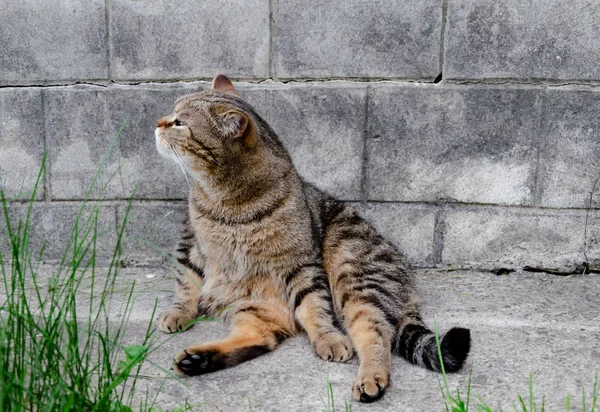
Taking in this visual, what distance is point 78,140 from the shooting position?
388cm

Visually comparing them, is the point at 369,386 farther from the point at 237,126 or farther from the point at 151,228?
the point at 151,228

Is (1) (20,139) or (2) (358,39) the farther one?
(1) (20,139)

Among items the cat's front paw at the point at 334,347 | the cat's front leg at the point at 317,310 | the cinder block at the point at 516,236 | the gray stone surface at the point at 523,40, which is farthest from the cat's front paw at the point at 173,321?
the gray stone surface at the point at 523,40

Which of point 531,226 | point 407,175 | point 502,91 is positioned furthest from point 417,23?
point 531,226

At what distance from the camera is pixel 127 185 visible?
394 centimetres

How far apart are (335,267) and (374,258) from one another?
215 millimetres

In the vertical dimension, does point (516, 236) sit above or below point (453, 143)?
below

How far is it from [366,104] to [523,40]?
978 millimetres

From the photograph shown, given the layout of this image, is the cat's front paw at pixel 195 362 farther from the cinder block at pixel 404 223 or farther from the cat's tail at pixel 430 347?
the cinder block at pixel 404 223

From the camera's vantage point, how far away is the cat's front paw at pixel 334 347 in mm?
2848

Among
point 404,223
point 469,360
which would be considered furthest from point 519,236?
point 469,360

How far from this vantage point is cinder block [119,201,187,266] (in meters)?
3.95

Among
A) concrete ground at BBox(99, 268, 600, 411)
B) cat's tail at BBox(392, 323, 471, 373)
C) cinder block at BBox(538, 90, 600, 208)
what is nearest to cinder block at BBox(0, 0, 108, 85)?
concrete ground at BBox(99, 268, 600, 411)

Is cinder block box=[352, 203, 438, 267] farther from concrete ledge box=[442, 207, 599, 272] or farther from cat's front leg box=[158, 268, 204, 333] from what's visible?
cat's front leg box=[158, 268, 204, 333]
